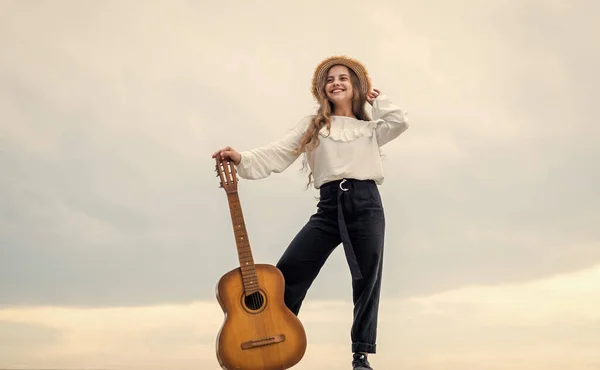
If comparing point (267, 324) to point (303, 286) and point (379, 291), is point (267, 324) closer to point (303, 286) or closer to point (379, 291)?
point (303, 286)

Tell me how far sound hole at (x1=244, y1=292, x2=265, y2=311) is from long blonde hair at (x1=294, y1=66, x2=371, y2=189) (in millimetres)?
997

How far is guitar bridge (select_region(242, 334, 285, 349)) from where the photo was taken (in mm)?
4617

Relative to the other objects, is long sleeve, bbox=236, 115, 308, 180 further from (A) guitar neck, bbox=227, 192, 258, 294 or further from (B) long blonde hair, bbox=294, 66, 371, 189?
(A) guitar neck, bbox=227, 192, 258, 294

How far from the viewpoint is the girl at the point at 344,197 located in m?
5.05

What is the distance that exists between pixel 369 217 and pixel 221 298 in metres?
1.16

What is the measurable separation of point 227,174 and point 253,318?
37.9 inches

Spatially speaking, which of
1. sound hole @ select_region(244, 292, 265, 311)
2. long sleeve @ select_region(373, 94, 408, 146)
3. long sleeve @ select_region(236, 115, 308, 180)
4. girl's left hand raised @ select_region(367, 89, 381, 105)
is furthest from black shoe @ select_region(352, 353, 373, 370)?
girl's left hand raised @ select_region(367, 89, 381, 105)

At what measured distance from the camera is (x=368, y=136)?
5258mm

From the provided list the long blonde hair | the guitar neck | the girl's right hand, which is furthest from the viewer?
the long blonde hair

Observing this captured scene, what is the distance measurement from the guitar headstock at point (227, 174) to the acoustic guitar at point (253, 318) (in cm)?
3

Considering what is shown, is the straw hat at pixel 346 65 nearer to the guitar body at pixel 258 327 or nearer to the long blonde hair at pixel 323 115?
the long blonde hair at pixel 323 115

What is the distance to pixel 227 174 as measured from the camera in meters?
4.90

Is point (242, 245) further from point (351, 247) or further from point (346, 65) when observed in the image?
point (346, 65)

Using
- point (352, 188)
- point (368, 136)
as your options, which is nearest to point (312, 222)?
point (352, 188)
